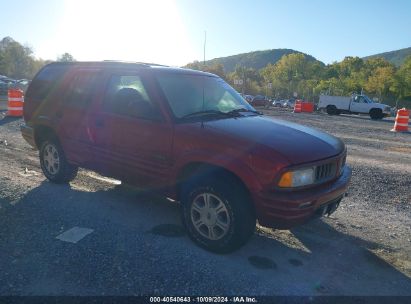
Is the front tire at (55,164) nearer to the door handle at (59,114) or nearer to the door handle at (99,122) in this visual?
the door handle at (59,114)

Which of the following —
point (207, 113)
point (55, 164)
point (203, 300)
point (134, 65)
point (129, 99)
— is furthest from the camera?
point (55, 164)

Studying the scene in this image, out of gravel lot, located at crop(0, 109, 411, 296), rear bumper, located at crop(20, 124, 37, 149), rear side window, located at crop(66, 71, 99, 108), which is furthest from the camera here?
rear bumper, located at crop(20, 124, 37, 149)

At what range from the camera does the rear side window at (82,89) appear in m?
5.03

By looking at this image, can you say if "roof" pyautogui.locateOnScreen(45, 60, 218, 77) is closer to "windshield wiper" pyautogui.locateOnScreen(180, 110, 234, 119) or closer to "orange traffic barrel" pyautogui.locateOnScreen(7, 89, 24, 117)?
"windshield wiper" pyautogui.locateOnScreen(180, 110, 234, 119)

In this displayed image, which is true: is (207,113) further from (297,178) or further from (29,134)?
(29,134)

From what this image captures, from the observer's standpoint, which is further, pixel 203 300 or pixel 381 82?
pixel 381 82

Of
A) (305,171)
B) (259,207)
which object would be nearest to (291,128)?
(305,171)

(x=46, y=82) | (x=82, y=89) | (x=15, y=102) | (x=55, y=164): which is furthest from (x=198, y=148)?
(x=15, y=102)

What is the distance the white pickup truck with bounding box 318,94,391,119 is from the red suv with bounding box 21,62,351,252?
2942 centimetres

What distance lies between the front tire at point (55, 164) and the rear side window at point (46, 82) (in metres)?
0.80

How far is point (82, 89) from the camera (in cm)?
521

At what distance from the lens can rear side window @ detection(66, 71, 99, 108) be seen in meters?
5.03

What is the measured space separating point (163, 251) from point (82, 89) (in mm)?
2796

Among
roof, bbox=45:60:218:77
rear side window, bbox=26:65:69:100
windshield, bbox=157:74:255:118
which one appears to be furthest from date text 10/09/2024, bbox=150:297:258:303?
rear side window, bbox=26:65:69:100
